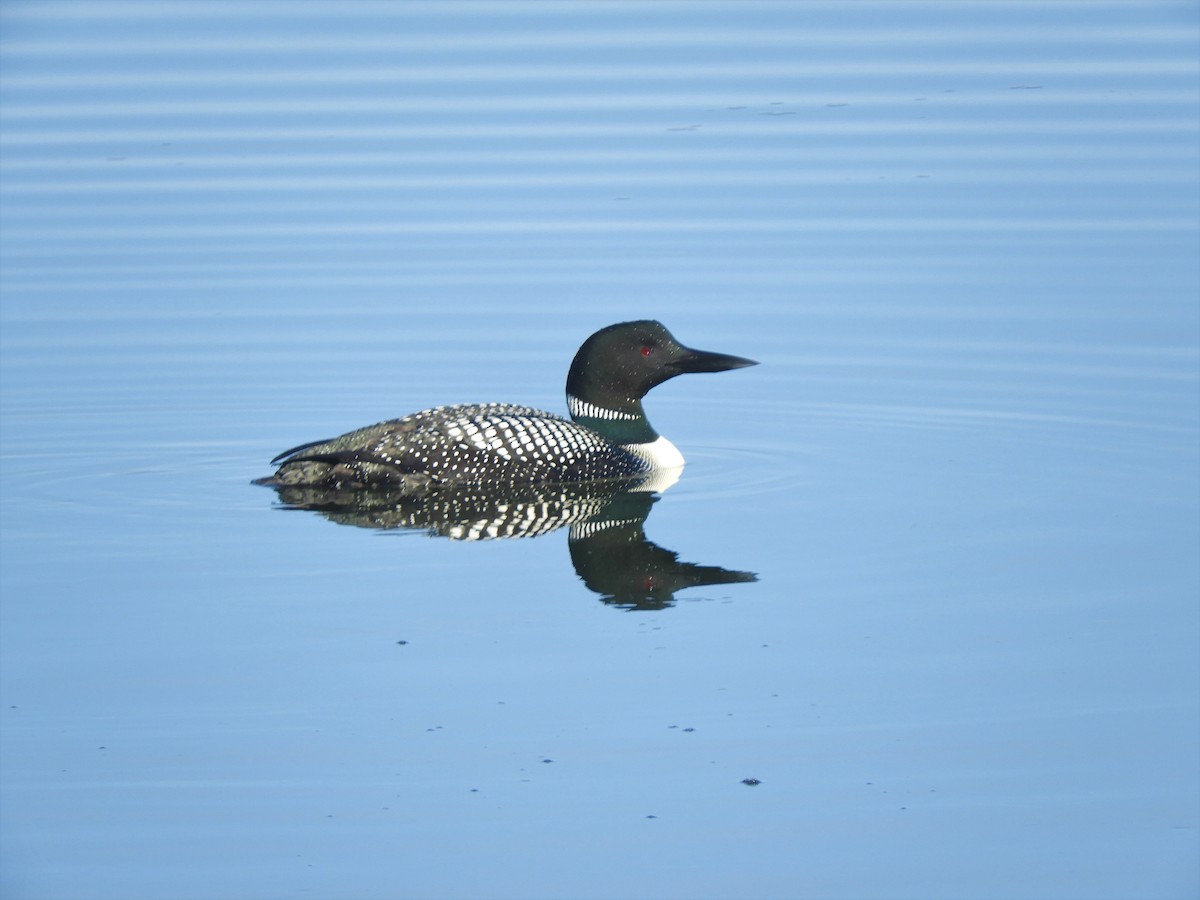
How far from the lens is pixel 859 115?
11562 mm

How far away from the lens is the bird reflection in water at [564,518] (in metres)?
5.48

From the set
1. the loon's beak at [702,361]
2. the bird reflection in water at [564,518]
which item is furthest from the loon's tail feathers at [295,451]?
the loon's beak at [702,361]

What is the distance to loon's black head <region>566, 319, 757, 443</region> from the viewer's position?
22.7 ft

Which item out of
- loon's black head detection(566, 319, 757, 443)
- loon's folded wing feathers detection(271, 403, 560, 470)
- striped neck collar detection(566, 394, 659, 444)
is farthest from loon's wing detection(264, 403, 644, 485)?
loon's black head detection(566, 319, 757, 443)

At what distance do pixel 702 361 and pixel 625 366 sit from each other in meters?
0.27

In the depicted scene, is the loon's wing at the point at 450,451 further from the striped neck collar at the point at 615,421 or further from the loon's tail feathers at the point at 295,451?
the striped neck collar at the point at 615,421

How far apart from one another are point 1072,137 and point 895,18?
10.9 feet

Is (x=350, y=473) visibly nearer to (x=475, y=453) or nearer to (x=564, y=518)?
(x=475, y=453)

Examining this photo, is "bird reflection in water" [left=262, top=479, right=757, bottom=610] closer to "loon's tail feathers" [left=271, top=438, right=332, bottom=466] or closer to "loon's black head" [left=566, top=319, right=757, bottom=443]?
"loon's tail feathers" [left=271, top=438, right=332, bottom=466]

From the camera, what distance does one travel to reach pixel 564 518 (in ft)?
20.4

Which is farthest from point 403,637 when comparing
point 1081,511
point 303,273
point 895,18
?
point 895,18

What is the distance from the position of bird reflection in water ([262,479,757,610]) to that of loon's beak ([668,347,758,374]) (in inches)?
21.8

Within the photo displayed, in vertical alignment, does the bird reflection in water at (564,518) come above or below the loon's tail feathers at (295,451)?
below

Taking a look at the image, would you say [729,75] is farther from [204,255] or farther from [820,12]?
[204,255]
